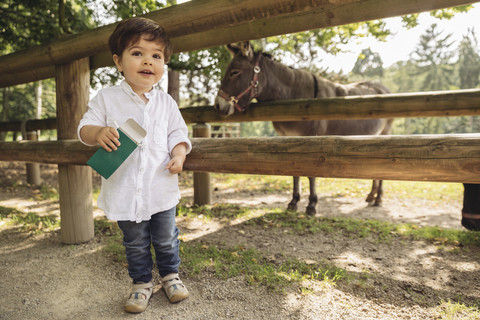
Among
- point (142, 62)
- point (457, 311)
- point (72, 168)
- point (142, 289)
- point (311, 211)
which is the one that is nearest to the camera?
point (142, 62)

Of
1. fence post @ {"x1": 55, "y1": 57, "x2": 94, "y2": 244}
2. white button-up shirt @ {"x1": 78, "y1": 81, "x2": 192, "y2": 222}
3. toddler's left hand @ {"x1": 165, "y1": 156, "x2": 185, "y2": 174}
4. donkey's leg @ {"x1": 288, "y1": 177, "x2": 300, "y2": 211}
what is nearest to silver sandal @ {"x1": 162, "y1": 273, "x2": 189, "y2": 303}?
white button-up shirt @ {"x1": 78, "y1": 81, "x2": 192, "y2": 222}

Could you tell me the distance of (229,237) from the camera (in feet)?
11.0

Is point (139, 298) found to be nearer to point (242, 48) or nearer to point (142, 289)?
point (142, 289)

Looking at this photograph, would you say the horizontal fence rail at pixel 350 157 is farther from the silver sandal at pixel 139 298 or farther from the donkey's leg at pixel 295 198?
the donkey's leg at pixel 295 198

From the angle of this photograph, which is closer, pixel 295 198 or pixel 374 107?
pixel 374 107

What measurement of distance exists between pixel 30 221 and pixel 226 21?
336cm

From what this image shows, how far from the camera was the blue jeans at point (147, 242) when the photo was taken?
6.26 ft

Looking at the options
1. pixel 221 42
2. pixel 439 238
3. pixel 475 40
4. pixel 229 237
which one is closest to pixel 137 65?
pixel 221 42

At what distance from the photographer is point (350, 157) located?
183 centimetres

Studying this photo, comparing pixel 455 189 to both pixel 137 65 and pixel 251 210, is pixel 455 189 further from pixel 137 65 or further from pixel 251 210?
pixel 137 65

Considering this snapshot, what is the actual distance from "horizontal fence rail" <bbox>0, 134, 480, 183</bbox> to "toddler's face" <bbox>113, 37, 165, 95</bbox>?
662mm

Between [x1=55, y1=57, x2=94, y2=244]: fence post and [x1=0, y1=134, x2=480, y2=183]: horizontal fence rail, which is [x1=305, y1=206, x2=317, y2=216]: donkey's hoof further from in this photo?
[x1=55, y1=57, x2=94, y2=244]: fence post

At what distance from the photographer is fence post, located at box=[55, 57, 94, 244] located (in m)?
2.97

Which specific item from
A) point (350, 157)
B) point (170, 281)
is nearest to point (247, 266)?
point (170, 281)
